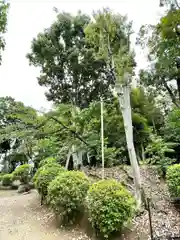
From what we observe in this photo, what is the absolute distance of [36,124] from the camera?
5934 millimetres

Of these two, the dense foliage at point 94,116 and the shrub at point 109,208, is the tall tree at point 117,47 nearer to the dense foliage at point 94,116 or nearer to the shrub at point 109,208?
the dense foliage at point 94,116

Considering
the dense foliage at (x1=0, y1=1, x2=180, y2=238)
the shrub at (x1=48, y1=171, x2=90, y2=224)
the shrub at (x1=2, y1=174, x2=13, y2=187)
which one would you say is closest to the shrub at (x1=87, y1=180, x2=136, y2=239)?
the dense foliage at (x1=0, y1=1, x2=180, y2=238)

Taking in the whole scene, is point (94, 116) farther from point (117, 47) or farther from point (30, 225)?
point (30, 225)

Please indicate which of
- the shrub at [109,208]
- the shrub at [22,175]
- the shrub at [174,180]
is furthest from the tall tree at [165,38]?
the shrub at [22,175]

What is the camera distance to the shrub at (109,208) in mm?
3342

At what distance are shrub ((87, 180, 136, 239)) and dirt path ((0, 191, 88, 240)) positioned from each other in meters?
0.65

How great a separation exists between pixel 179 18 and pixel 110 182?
139 inches

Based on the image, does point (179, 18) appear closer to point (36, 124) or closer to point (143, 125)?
point (36, 124)

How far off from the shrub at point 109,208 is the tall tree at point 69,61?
312 inches

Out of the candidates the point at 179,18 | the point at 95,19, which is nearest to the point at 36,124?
the point at 95,19

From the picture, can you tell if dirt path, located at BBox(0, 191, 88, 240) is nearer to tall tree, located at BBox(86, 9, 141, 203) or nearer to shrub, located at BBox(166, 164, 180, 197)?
shrub, located at BBox(166, 164, 180, 197)

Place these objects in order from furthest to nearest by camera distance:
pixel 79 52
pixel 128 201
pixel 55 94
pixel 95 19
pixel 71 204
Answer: pixel 55 94
pixel 79 52
pixel 95 19
pixel 71 204
pixel 128 201

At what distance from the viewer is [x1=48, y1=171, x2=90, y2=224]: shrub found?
418 cm

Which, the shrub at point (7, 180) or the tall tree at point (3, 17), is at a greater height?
the tall tree at point (3, 17)
